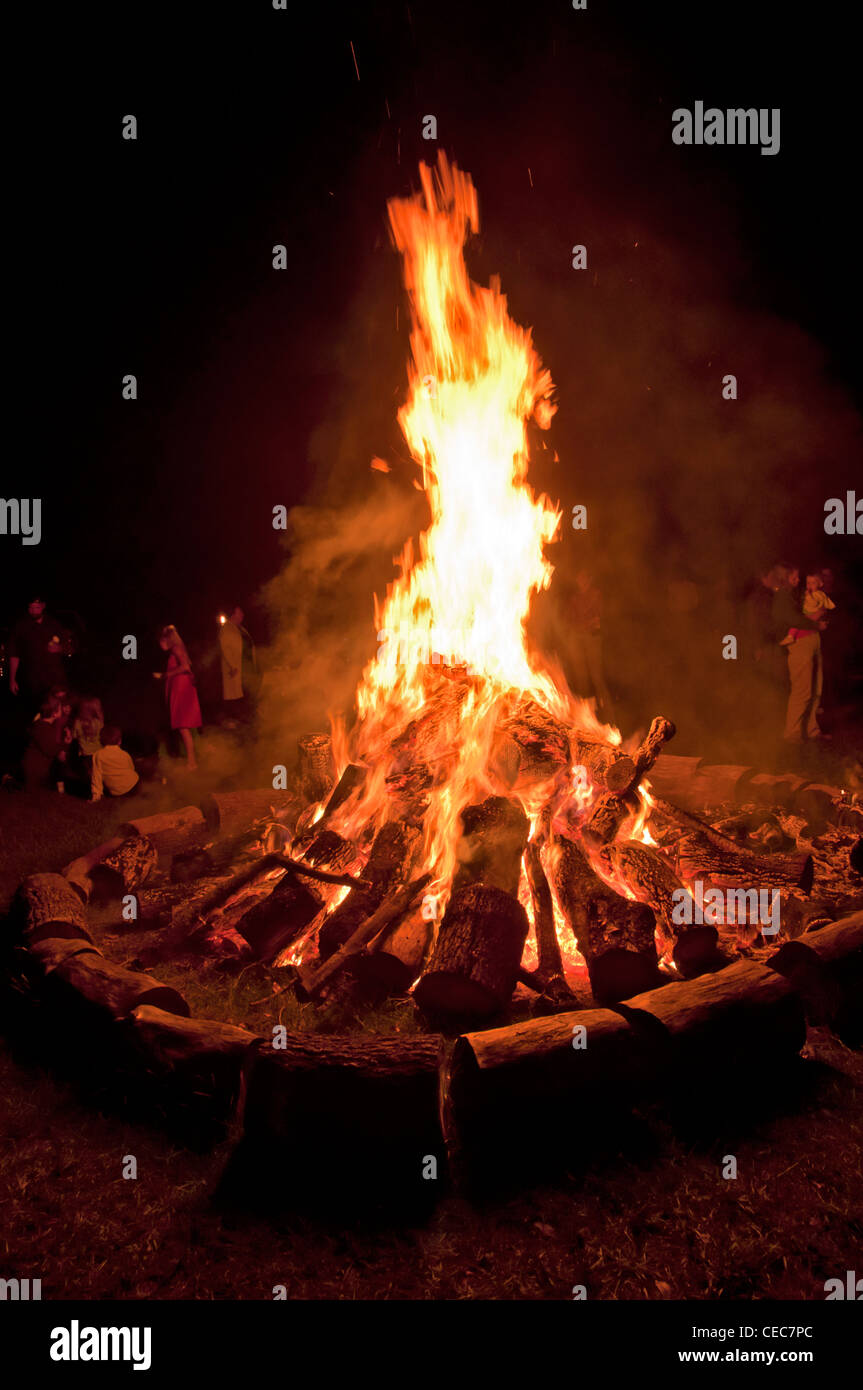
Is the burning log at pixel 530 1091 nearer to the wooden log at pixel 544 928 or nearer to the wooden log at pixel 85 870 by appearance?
the wooden log at pixel 544 928

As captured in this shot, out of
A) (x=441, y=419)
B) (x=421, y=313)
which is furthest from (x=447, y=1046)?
(x=421, y=313)

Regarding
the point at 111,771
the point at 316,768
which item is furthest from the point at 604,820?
the point at 111,771

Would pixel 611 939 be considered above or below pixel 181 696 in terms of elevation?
below

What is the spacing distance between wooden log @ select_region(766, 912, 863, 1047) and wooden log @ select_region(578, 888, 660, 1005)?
0.73m

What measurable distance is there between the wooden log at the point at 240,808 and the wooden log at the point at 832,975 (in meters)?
4.54

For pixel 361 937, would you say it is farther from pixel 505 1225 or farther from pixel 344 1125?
pixel 505 1225

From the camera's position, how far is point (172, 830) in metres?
7.75

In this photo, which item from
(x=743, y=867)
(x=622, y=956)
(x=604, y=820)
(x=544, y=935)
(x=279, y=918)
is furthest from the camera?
(x=604, y=820)

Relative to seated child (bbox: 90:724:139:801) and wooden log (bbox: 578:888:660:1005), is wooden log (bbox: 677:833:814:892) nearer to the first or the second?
wooden log (bbox: 578:888:660:1005)

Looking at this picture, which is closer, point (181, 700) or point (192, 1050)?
point (192, 1050)

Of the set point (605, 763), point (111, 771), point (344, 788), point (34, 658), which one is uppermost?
point (34, 658)

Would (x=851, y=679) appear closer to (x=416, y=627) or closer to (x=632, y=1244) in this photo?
(x=416, y=627)

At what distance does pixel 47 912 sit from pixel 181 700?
24.3 feet

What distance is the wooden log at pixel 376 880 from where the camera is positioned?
17.7 feet
